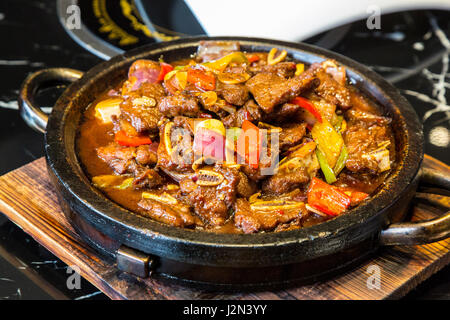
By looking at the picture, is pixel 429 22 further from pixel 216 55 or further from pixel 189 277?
pixel 189 277

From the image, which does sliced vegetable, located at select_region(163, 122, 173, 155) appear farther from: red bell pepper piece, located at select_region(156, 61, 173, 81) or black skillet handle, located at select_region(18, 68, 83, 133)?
black skillet handle, located at select_region(18, 68, 83, 133)

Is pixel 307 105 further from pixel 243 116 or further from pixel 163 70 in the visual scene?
pixel 163 70

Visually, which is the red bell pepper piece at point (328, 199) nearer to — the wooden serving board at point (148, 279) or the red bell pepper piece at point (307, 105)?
the wooden serving board at point (148, 279)

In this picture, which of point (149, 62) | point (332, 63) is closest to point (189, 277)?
point (149, 62)

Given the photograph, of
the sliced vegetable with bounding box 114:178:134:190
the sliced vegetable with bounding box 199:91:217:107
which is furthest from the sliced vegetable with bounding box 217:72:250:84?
the sliced vegetable with bounding box 114:178:134:190

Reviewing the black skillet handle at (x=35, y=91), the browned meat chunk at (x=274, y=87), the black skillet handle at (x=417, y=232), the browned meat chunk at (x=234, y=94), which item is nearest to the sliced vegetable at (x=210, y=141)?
the browned meat chunk at (x=234, y=94)

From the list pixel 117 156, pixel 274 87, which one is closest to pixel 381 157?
pixel 274 87
